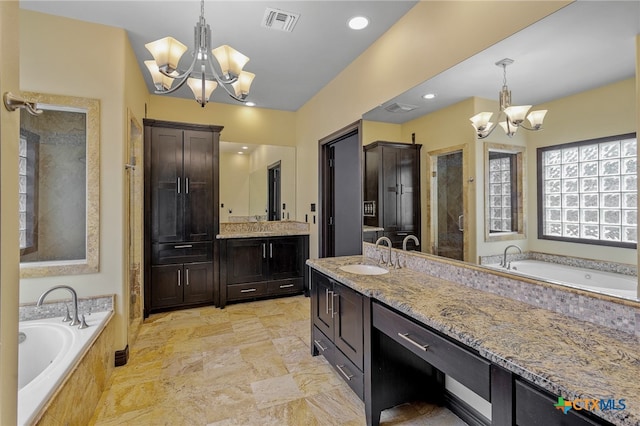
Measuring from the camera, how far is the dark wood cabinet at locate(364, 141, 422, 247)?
7.45 ft

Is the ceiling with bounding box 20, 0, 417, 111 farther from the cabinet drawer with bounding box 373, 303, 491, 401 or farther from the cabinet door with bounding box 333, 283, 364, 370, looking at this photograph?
the cabinet drawer with bounding box 373, 303, 491, 401

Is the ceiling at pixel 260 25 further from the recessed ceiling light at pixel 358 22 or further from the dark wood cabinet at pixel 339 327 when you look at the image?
the dark wood cabinet at pixel 339 327

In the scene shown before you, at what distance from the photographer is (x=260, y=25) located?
2.44m

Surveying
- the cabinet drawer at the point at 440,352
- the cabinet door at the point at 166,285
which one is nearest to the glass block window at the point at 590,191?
the cabinet drawer at the point at 440,352

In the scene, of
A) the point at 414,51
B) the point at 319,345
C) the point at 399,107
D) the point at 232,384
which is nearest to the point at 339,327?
the point at 319,345

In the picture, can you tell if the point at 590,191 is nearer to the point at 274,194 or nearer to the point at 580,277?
the point at 580,277

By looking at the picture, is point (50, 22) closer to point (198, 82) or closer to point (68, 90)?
point (68, 90)

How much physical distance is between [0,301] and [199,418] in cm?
140

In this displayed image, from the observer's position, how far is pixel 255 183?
173 inches

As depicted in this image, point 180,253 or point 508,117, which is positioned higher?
point 508,117

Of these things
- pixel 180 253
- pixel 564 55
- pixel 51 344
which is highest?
pixel 564 55

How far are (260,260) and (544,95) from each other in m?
3.45

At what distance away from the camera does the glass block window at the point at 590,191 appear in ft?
3.79

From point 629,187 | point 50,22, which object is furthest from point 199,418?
point 50,22
